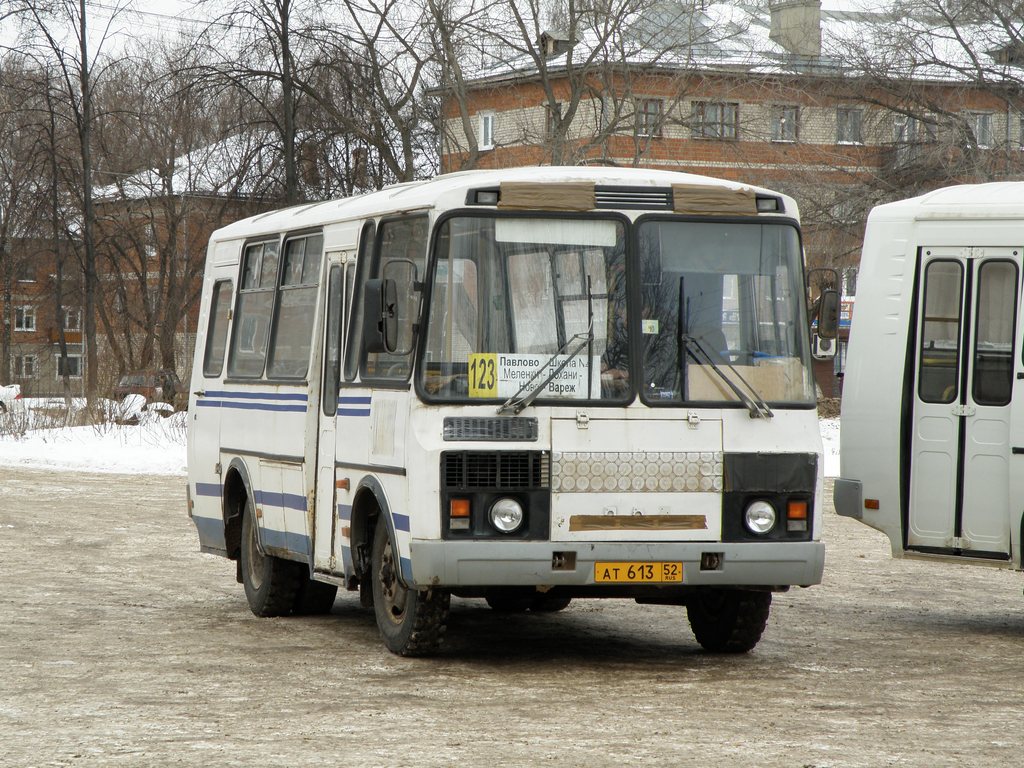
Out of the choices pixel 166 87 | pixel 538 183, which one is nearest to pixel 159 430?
pixel 166 87

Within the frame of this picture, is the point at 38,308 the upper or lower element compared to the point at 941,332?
upper

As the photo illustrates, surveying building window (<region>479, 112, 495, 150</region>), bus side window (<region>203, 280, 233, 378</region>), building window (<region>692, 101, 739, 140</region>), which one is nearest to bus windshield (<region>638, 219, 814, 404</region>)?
bus side window (<region>203, 280, 233, 378</region>)

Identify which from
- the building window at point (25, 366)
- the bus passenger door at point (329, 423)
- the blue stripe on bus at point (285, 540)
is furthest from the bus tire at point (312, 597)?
the building window at point (25, 366)

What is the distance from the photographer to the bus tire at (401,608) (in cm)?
1041

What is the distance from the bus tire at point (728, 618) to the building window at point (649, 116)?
29619mm

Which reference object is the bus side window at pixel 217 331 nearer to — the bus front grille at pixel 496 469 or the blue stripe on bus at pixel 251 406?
the blue stripe on bus at pixel 251 406

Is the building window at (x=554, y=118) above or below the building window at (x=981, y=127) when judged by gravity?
above

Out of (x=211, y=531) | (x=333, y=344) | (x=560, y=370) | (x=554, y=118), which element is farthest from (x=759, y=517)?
(x=554, y=118)

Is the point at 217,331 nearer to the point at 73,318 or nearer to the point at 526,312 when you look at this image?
the point at 526,312

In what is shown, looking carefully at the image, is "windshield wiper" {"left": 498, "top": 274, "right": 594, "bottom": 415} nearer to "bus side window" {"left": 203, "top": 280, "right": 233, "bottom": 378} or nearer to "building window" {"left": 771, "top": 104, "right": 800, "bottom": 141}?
"bus side window" {"left": 203, "top": 280, "right": 233, "bottom": 378}

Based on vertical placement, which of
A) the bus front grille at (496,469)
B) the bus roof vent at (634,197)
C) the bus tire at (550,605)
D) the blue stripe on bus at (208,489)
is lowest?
the bus tire at (550,605)

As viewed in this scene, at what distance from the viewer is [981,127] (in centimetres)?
3747

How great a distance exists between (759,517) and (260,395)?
13.8ft

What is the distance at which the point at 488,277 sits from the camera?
10133 millimetres
